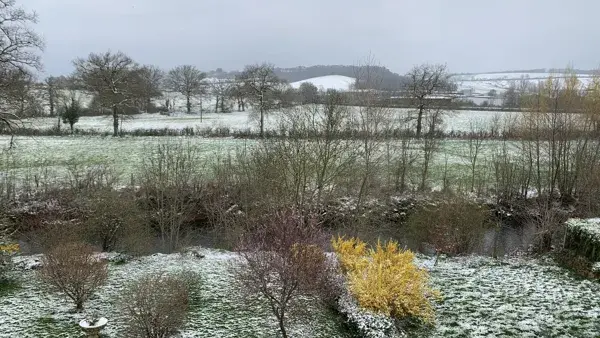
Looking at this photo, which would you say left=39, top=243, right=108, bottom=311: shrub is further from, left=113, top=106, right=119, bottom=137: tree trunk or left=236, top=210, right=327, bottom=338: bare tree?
left=113, top=106, right=119, bottom=137: tree trunk

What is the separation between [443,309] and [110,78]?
44.0m

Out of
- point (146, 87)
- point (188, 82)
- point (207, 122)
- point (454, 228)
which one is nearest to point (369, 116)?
point (454, 228)

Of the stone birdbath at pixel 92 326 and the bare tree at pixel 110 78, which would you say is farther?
the bare tree at pixel 110 78

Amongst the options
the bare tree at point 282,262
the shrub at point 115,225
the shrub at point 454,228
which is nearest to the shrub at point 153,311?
the bare tree at point 282,262

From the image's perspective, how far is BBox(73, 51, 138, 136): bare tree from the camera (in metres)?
45.7

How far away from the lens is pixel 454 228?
19484 millimetres

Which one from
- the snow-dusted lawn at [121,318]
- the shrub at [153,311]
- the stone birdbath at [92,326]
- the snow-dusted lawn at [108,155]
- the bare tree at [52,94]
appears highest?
the bare tree at [52,94]

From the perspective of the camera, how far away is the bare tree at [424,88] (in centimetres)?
4093

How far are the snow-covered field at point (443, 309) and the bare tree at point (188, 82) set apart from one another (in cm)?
5835

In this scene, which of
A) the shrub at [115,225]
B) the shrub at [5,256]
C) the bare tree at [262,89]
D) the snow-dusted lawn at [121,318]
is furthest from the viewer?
the bare tree at [262,89]

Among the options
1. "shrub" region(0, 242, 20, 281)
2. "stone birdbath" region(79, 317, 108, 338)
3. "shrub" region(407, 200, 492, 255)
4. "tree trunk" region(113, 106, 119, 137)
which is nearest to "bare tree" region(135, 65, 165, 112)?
"tree trunk" region(113, 106, 119, 137)

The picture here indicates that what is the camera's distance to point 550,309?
1216 centimetres

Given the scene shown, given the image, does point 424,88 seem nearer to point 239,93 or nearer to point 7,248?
point 239,93

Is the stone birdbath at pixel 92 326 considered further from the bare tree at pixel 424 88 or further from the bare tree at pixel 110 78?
the bare tree at pixel 110 78
